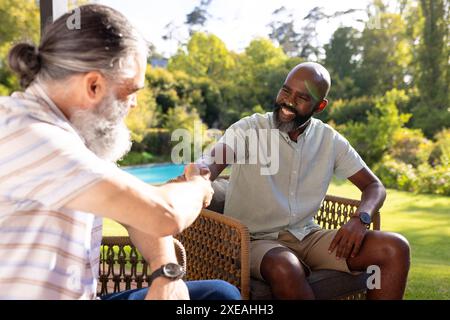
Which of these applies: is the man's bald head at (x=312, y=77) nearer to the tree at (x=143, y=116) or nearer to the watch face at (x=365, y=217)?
the watch face at (x=365, y=217)

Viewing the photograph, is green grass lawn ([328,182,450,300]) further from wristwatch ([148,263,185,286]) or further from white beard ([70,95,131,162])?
white beard ([70,95,131,162])

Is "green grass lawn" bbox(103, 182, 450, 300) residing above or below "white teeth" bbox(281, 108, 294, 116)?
below

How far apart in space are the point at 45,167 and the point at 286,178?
1.30m

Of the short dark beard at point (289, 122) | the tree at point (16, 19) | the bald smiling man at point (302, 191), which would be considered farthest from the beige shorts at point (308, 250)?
the tree at point (16, 19)

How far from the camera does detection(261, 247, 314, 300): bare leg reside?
5.66 ft

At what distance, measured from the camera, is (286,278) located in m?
1.74

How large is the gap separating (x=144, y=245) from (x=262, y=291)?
606 mm

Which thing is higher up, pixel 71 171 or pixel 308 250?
pixel 71 171

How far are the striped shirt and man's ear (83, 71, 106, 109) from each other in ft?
0.21

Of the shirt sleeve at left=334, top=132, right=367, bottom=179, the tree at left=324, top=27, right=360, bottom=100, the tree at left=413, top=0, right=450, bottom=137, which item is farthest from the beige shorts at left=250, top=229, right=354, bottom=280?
the tree at left=324, top=27, right=360, bottom=100

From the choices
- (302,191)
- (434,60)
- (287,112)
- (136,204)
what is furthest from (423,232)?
(434,60)

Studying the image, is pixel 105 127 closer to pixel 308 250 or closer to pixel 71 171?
pixel 71 171

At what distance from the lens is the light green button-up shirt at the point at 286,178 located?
211cm
